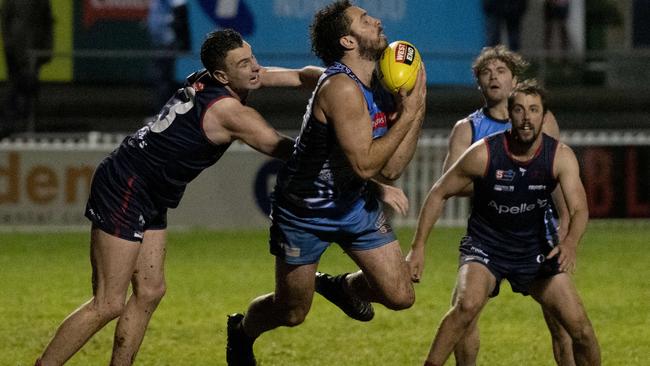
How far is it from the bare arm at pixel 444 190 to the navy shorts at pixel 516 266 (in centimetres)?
26

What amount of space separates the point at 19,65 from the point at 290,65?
342 cm

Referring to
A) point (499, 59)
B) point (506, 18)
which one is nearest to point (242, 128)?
point (499, 59)

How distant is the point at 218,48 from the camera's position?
810 cm

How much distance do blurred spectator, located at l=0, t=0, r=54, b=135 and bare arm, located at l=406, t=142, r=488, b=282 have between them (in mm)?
11163

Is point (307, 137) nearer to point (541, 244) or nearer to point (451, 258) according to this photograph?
point (541, 244)

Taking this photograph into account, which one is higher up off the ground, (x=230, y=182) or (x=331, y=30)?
(x=331, y=30)

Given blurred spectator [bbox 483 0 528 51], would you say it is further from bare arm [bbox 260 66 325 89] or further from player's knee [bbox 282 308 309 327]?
player's knee [bbox 282 308 309 327]

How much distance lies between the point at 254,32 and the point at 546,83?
4154 mm

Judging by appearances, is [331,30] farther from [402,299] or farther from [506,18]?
[506,18]

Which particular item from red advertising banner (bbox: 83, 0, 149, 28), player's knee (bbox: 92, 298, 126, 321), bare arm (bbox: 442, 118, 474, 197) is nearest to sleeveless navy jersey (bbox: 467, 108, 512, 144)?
bare arm (bbox: 442, 118, 474, 197)

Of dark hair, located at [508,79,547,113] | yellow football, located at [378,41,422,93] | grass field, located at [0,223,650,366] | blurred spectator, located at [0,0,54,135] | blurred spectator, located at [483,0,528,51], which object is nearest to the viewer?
yellow football, located at [378,41,422,93]

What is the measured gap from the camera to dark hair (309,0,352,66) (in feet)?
26.5

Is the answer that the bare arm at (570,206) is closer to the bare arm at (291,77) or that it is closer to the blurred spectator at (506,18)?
the bare arm at (291,77)

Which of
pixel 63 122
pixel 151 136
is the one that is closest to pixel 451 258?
pixel 63 122
